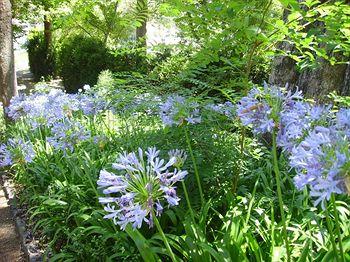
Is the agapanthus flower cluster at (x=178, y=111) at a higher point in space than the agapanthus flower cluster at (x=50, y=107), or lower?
higher

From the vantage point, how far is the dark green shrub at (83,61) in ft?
38.9

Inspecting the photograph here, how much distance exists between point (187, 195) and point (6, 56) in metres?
4.68

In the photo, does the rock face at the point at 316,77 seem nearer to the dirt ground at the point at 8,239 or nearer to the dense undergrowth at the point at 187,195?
the dense undergrowth at the point at 187,195

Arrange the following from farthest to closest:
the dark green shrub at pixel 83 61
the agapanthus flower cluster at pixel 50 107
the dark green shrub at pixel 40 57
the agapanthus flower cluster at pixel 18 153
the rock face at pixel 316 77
→ 1. the dark green shrub at pixel 40 57
2. the dark green shrub at pixel 83 61
3. the agapanthus flower cluster at pixel 50 107
4. the rock face at pixel 316 77
5. the agapanthus flower cluster at pixel 18 153

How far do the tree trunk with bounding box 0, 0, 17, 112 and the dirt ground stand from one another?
200 centimetres

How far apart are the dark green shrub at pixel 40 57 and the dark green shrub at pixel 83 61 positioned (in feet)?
13.0

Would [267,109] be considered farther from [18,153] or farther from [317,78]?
[18,153]

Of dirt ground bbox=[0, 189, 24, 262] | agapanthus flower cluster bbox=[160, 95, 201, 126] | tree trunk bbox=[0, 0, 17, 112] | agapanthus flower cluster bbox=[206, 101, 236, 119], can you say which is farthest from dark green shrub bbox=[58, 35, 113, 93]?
agapanthus flower cluster bbox=[160, 95, 201, 126]

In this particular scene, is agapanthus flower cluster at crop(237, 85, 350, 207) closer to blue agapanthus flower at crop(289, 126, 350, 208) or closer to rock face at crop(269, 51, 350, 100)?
blue agapanthus flower at crop(289, 126, 350, 208)

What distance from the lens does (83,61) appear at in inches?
481

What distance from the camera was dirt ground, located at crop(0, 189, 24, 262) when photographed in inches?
149

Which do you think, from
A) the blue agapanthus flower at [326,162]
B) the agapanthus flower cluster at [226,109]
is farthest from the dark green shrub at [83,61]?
the blue agapanthus flower at [326,162]

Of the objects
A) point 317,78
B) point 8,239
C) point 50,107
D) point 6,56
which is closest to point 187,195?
point 317,78

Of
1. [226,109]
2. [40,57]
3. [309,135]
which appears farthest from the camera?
[40,57]
